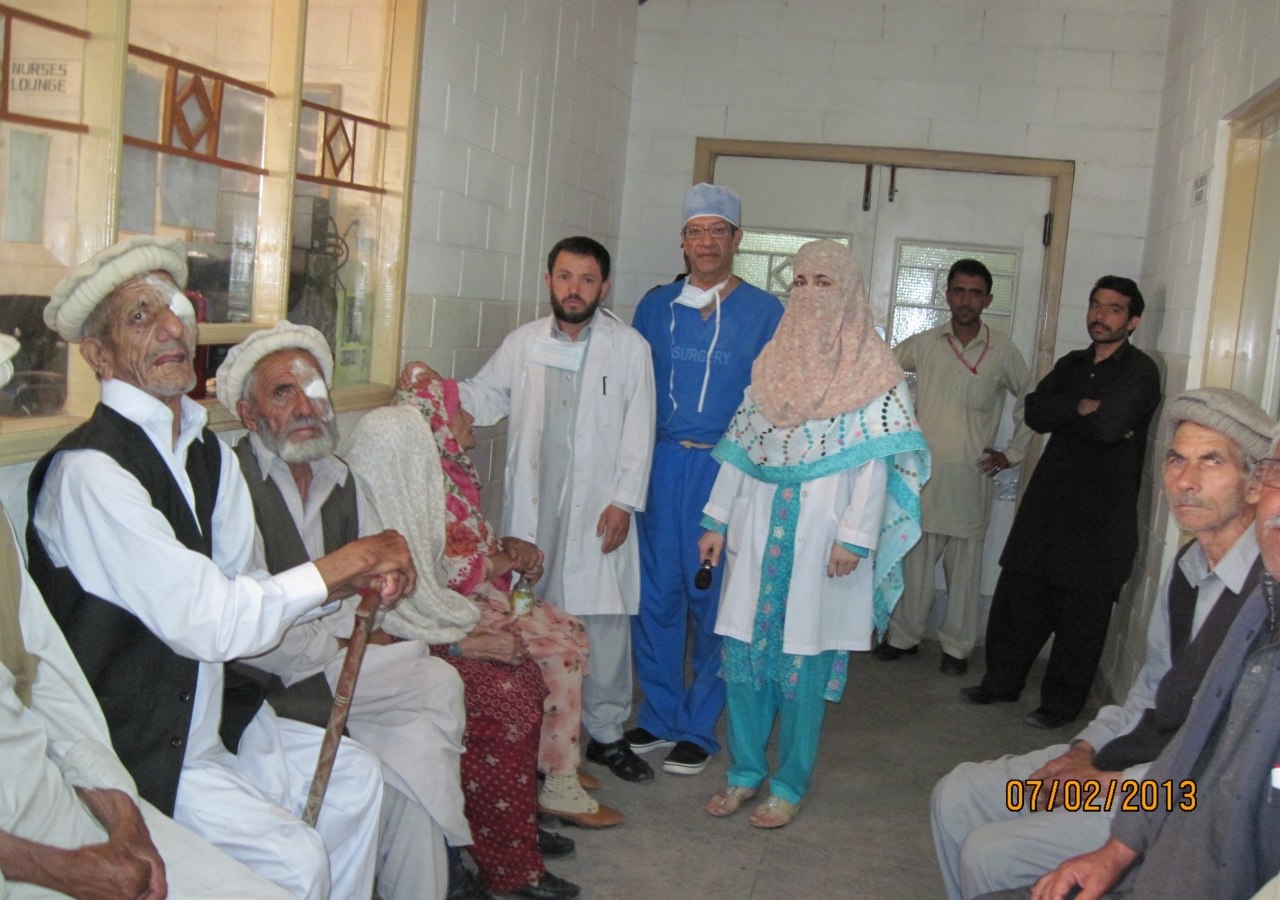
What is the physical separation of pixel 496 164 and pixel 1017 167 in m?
2.46

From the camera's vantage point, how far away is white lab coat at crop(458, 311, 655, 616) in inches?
133

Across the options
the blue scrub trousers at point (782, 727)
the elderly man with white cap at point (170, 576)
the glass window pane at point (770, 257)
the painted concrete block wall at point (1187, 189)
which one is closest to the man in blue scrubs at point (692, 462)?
the blue scrub trousers at point (782, 727)

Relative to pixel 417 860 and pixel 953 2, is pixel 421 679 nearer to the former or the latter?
pixel 417 860

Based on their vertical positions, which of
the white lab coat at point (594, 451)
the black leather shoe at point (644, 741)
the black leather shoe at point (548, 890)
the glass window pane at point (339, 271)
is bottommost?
the black leather shoe at point (548, 890)

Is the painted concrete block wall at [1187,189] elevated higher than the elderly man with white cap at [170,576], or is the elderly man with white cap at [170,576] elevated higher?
the painted concrete block wall at [1187,189]

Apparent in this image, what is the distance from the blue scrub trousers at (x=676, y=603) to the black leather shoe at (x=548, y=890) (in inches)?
38.1

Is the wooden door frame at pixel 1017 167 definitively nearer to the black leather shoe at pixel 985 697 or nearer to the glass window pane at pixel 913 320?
the glass window pane at pixel 913 320

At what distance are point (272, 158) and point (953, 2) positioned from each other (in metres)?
3.39

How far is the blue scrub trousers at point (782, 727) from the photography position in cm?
316

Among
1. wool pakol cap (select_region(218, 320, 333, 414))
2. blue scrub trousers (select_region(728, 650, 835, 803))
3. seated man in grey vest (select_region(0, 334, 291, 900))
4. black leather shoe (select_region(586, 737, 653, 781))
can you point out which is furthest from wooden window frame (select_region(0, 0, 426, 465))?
blue scrub trousers (select_region(728, 650, 835, 803))

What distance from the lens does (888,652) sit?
4852 mm

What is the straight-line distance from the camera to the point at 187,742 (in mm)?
1883

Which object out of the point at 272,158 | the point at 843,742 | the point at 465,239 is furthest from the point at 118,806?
the point at 843,742

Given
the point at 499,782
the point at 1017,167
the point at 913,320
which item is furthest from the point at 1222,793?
the point at 1017,167
